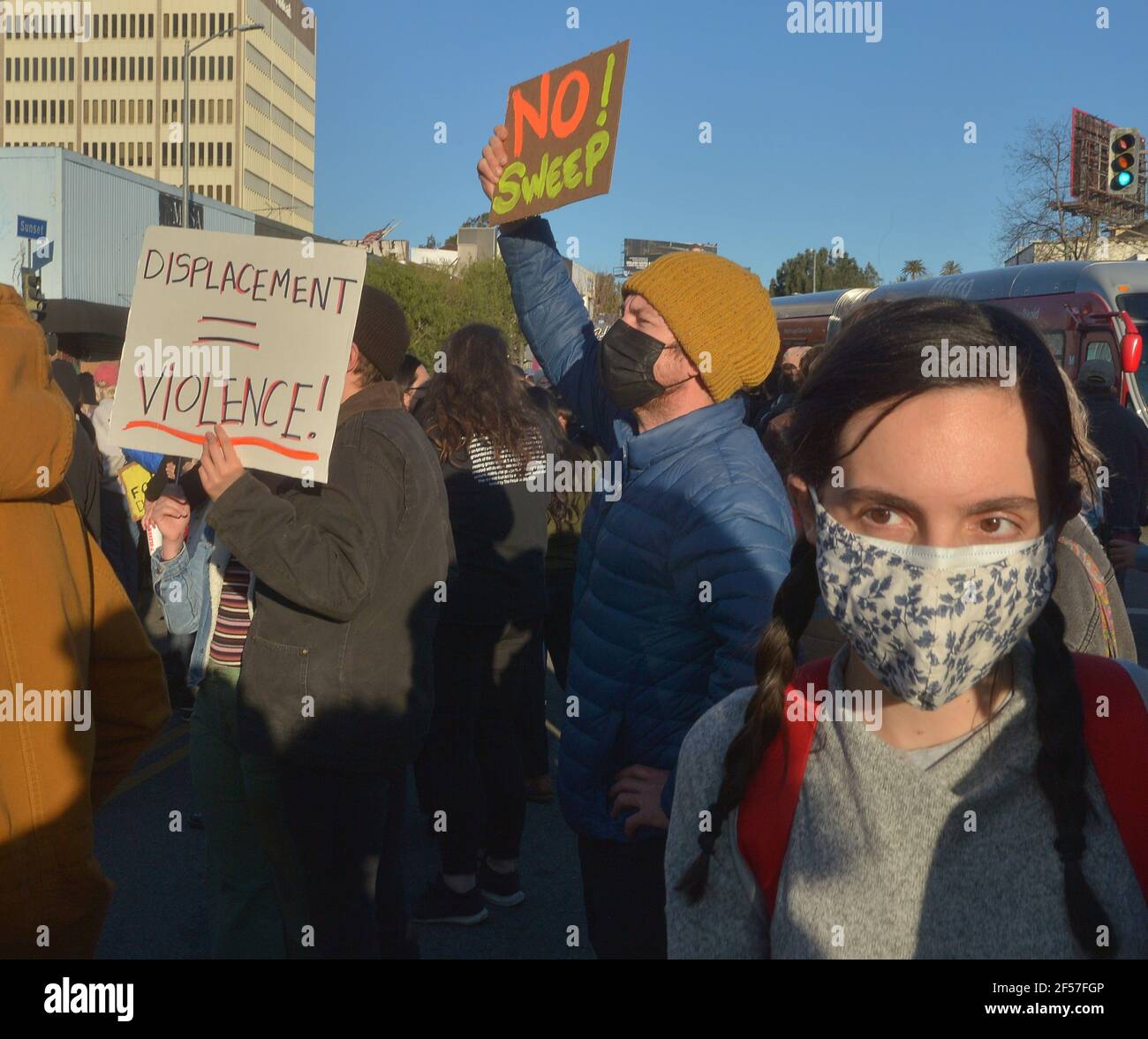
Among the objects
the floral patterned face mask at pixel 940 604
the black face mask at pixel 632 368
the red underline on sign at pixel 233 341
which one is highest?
the red underline on sign at pixel 233 341

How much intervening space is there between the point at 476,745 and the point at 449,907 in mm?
638

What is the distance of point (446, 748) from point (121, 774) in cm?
237

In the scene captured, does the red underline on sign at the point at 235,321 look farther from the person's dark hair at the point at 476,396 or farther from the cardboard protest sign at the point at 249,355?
the person's dark hair at the point at 476,396

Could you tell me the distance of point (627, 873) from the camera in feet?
9.33

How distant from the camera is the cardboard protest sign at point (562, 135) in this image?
3.17m

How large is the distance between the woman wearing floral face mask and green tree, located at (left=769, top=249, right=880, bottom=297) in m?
65.2

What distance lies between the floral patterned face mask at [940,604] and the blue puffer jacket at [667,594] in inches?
33.0

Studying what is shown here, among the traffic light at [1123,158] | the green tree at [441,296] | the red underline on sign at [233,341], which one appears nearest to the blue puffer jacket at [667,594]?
the red underline on sign at [233,341]

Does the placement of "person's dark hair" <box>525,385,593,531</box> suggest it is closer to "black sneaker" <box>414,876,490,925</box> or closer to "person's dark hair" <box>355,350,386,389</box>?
"black sneaker" <box>414,876,490,925</box>

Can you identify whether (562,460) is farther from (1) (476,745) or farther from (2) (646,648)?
(2) (646,648)

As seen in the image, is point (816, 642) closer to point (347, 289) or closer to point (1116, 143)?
point (347, 289)

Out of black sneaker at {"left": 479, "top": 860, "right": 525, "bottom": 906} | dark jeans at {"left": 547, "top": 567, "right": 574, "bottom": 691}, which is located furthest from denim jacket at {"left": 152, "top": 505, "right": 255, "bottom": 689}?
dark jeans at {"left": 547, "top": 567, "right": 574, "bottom": 691}

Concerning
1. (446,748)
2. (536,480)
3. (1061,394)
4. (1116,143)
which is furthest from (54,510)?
(1116,143)

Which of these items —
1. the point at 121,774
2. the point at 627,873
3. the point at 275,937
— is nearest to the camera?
the point at 121,774
